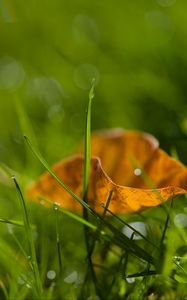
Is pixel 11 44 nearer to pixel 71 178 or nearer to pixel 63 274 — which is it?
pixel 71 178

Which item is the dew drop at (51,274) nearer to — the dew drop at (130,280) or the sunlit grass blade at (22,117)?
the dew drop at (130,280)

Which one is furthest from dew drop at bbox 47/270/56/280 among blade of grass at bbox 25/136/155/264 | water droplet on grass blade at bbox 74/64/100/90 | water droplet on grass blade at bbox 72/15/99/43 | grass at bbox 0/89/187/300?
water droplet on grass blade at bbox 72/15/99/43

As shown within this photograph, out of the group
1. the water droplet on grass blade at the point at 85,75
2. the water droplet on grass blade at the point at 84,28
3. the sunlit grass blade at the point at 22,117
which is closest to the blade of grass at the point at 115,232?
the sunlit grass blade at the point at 22,117

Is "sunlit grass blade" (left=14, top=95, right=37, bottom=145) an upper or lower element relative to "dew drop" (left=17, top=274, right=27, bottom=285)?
upper

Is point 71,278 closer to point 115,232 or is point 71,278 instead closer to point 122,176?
point 115,232

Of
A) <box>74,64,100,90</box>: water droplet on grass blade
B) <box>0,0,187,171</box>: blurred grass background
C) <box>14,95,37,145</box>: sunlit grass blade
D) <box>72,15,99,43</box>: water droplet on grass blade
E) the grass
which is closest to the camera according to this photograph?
the grass

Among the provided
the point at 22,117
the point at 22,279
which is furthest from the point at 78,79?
the point at 22,279

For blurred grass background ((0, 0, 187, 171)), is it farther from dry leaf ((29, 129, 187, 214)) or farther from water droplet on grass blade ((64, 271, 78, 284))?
water droplet on grass blade ((64, 271, 78, 284))
